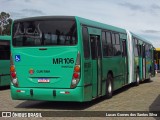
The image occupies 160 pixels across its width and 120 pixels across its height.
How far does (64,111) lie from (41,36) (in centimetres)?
246

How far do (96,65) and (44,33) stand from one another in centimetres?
212

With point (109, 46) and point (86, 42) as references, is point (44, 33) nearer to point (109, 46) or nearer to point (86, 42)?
point (86, 42)

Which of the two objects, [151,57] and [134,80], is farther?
[151,57]

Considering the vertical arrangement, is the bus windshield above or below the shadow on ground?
above

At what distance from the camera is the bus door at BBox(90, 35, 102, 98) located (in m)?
12.1

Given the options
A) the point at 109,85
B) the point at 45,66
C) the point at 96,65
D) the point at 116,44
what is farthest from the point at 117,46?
the point at 45,66

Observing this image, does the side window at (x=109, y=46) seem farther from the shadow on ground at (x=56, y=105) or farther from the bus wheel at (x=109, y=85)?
the shadow on ground at (x=56, y=105)

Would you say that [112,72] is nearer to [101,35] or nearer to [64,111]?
[101,35]

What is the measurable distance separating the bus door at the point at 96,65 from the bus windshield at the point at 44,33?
3.93 ft

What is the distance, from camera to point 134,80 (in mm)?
20250

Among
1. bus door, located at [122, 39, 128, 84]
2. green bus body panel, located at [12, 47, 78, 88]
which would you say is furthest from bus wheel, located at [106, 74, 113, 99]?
green bus body panel, located at [12, 47, 78, 88]

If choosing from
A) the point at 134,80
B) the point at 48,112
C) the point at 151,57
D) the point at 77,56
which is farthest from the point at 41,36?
the point at 151,57

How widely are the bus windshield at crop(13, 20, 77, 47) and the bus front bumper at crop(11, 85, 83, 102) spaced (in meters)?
1.40

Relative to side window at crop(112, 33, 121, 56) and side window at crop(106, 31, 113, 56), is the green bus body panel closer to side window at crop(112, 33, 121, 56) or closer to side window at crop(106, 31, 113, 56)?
side window at crop(106, 31, 113, 56)
